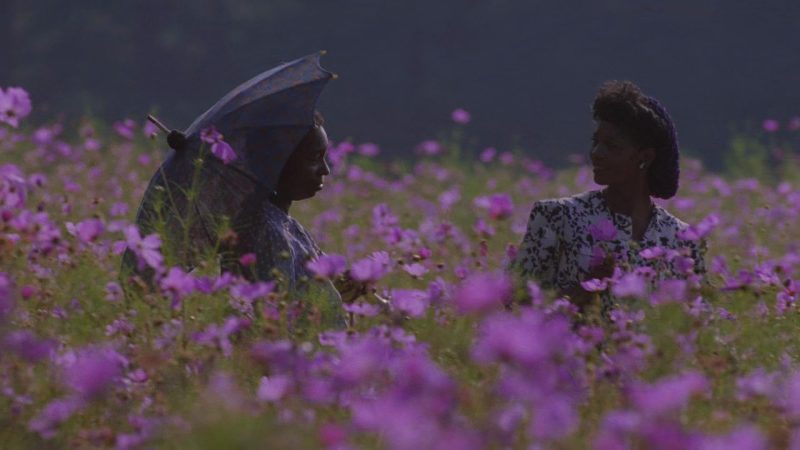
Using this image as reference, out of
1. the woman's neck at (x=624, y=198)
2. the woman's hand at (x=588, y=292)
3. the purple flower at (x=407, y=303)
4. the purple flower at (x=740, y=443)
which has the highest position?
the woman's neck at (x=624, y=198)

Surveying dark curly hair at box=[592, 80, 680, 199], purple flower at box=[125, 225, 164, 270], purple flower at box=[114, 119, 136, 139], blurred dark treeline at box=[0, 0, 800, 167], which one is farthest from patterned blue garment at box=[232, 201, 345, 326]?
blurred dark treeline at box=[0, 0, 800, 167]

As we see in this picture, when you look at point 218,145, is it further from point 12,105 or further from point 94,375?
point 94,375

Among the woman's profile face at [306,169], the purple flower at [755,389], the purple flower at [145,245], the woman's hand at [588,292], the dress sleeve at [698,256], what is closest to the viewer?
the purple flower at [755,389]

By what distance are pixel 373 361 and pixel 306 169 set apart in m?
2.02

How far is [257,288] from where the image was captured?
128 inches

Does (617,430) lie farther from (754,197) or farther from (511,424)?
(754,197)

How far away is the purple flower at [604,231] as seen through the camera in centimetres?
417

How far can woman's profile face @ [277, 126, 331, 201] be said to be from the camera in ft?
14.7

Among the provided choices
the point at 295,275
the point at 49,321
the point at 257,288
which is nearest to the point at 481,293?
the point at 257,288

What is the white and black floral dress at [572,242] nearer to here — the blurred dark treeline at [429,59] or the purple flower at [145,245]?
the purple flower at [145,245]

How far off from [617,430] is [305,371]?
2.34 feet

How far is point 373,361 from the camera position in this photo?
2.51 meters

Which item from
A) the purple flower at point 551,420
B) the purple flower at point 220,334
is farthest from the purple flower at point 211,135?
the purple flower at point 551,420

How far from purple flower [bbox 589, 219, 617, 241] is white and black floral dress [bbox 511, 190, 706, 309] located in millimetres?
306
